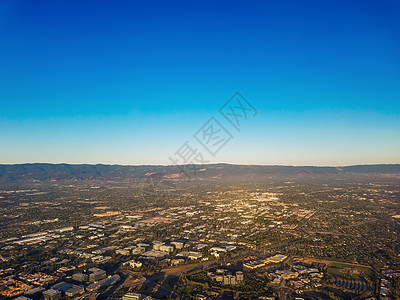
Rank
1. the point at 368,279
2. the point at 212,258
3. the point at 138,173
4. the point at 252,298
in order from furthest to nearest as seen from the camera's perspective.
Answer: the point at 138,173 < the point at 212,258 < the point at 368,279 < the point at 252,298

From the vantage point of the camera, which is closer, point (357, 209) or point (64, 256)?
point (64, 256)

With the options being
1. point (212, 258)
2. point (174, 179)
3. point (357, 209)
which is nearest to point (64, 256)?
point (212, 258)

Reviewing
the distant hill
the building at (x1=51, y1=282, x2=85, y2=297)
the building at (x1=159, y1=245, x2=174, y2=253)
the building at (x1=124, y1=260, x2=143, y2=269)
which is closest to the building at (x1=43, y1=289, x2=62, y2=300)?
the building at (x1=51, y1=282, x2=85, y2=297)

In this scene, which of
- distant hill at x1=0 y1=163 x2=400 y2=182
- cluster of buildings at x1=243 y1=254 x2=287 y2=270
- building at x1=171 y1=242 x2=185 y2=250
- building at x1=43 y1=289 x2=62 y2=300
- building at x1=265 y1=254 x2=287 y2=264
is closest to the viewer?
building at x1=43 y1=289 x2=62 y2=300

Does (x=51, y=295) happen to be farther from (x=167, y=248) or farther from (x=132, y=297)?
(x=167, y=248)

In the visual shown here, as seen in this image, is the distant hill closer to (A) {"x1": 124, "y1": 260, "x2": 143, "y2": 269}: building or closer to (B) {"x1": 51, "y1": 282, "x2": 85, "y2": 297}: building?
(A) {"x1": 124, "y1": 260, "x2": 143, "y2": 269}: building

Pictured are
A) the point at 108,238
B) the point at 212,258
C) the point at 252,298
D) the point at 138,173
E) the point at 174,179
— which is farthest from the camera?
the point at 138,173

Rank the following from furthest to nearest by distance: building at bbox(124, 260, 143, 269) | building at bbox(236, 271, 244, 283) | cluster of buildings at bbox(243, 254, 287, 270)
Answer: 1. building at bbox(124, 260, 143, 269)
2. cluster of buildings at bbox(243, 254, 287, 270)
3. building at bbox(236, 271, 244, 283)

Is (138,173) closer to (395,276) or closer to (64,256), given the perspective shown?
(64,256)
